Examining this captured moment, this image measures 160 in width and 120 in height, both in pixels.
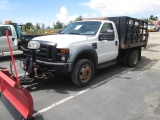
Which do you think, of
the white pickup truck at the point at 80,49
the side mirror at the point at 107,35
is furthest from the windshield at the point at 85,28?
the side mirror at the point at 107,35

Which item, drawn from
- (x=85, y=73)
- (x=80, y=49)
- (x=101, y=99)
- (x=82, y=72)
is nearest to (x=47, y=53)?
(x=80, y=49)

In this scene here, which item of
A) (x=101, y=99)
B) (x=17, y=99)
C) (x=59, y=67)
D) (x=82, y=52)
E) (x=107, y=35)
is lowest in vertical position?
(x=101, y=99)

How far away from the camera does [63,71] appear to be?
16.6 feet

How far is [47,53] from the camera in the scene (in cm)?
514

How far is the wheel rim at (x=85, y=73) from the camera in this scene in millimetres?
5548

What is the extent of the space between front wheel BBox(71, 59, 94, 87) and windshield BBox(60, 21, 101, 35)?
1.12 m

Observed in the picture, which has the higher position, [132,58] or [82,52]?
[82,52]

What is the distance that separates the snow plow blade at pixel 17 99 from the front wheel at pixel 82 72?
173cm

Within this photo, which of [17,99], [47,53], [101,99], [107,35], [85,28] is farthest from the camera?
[85,28]

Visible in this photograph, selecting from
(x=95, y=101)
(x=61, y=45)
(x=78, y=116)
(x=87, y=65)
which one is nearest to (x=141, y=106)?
(x=95, y=101)

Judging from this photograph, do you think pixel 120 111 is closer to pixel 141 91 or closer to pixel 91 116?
pixel 91 116

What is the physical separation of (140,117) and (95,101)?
114 centimetres

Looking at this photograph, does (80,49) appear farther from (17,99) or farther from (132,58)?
(132,58)

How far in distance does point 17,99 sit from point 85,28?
3.37m
